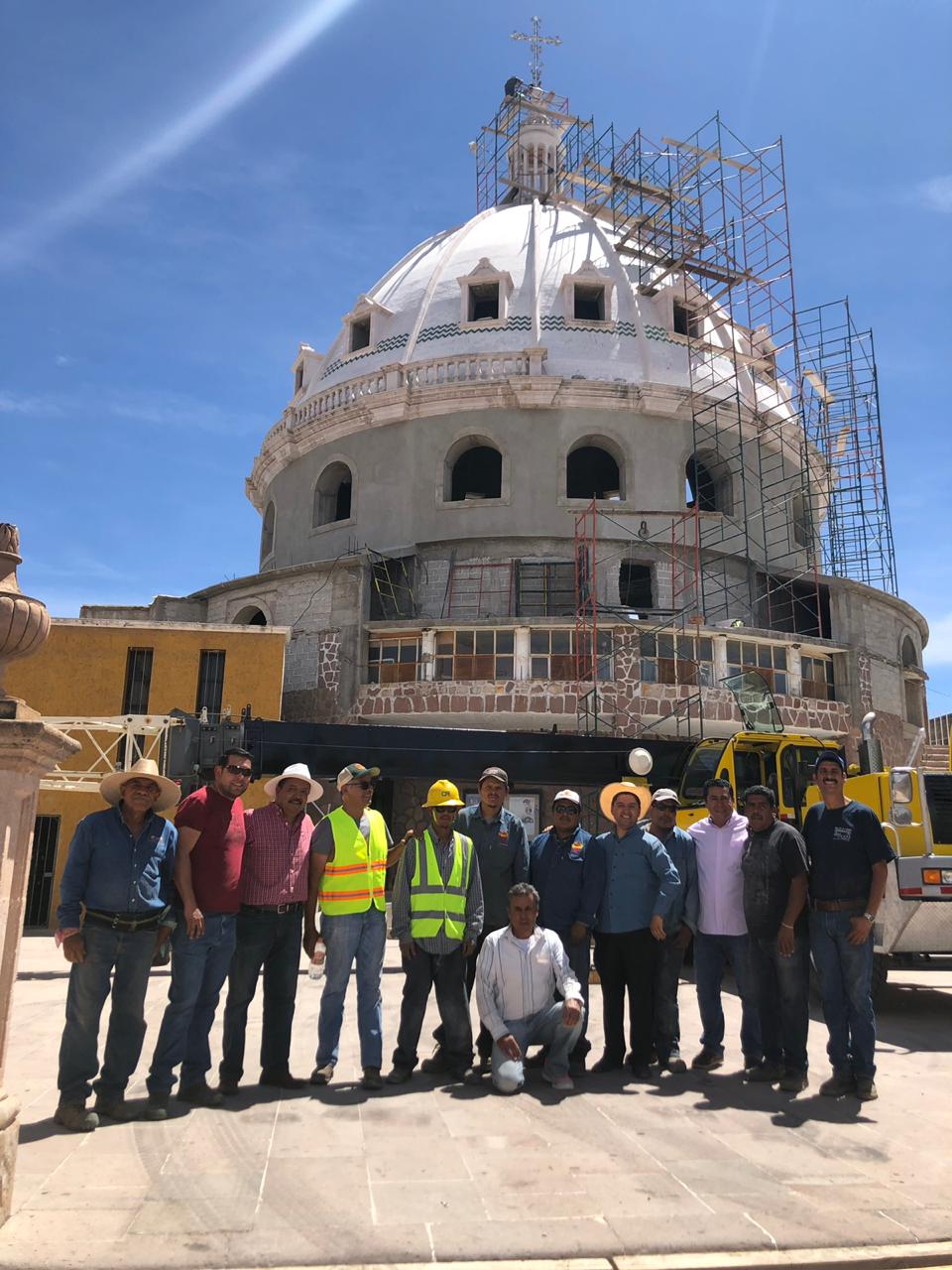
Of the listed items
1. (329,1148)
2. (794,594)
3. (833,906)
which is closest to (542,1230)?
(329,1148)

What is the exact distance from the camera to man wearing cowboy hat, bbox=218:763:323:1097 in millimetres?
6133

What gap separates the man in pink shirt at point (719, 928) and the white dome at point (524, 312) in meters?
20.7

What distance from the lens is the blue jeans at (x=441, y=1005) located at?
6469mm

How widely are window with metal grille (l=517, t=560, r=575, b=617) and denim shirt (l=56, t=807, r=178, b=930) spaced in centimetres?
1828

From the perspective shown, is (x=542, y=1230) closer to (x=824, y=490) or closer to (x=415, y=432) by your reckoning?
(x=415, y=432)

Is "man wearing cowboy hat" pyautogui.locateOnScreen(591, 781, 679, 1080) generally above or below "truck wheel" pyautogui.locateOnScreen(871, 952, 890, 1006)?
above

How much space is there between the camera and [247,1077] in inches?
255

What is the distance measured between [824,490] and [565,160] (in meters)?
18.3

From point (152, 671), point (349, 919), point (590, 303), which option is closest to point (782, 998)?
point (349, 919)

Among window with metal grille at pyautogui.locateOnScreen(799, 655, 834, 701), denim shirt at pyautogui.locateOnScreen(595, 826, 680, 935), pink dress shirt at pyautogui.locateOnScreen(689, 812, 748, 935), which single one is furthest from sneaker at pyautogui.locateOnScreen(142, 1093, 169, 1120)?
window with metal grille at pyautogui.locateOnScreen(799, 655, 834, 701)

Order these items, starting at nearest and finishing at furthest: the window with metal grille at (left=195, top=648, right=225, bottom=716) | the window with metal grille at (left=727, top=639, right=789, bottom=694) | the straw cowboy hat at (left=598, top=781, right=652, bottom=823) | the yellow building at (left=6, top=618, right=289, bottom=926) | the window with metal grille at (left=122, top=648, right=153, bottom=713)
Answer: the straw cowboy hat at (left=598, top=781, right=652, bottom=823) < the yellow building at (left=6, top=618, right=289, bottom=926) < the window with metal grille at (left=122, top=648, right=153, bottom=713) < the window with metal grille at (left=195, top=648, right=225, bottom=716) < the window with metal grille at (left=727, top=639, right=789, bottom=694)

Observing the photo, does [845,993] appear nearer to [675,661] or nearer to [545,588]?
[675,661]

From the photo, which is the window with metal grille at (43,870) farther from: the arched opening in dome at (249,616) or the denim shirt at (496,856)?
the denim shirt at (496,856)

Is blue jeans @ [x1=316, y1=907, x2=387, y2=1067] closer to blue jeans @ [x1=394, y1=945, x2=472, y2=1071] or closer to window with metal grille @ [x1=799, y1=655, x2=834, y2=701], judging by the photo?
blue jeans @ [x1=394, y1=945, x2=472, y2=1071]
